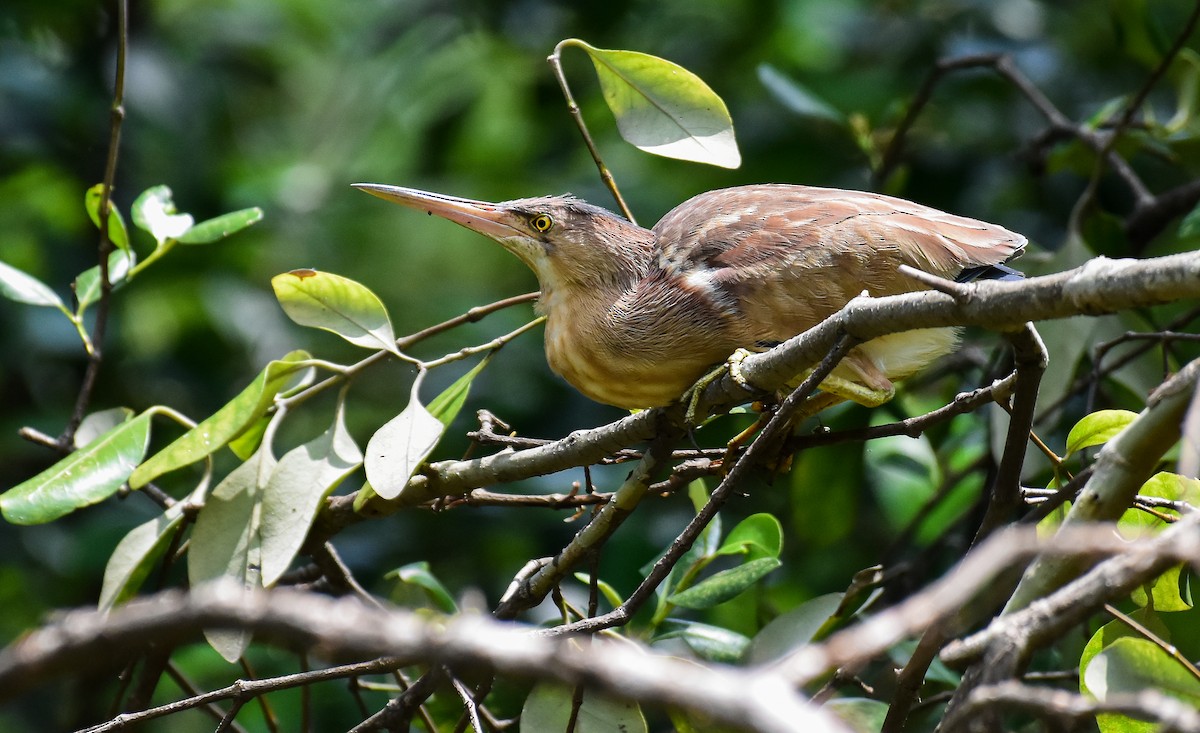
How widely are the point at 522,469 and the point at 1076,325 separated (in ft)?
3.67

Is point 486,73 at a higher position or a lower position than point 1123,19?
lower

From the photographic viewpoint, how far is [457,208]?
2354 mm

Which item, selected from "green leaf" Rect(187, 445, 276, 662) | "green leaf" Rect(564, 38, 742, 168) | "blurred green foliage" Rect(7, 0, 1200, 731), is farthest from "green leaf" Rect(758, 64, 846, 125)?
"green leaf" Rect(187, 445, 276, 662)

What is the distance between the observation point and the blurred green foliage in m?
2.98

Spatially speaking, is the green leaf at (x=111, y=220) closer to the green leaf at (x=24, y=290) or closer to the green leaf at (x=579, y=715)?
the green leaf at (x=24, y=290)

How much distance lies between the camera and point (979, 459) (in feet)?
8.70

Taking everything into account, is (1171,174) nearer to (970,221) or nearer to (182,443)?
(970,221)

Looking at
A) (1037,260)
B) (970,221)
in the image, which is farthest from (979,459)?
(970,221)

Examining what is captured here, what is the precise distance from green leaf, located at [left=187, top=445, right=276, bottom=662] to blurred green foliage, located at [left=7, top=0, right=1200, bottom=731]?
0.91 metres

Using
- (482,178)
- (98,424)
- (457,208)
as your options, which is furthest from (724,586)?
(482,178)

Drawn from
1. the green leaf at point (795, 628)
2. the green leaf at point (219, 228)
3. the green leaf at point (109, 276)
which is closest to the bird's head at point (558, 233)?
the green leaf at point (219, 228)

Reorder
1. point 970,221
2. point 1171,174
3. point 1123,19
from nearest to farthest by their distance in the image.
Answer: point 970,221 → point 1123,19 → point 1171,174

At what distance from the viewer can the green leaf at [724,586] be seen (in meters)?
1.97

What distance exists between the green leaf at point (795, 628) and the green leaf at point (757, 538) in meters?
0.11
